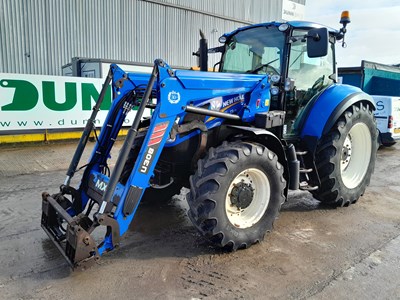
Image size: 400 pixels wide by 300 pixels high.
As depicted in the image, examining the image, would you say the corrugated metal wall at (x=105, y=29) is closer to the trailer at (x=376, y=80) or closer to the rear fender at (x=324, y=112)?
the trailer at (x=376, y=80)

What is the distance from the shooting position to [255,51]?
183 inches

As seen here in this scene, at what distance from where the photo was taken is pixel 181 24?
17078 mm

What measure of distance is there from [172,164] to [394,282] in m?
2.42

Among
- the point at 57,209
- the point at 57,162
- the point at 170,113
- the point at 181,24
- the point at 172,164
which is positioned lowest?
the point at 57,162

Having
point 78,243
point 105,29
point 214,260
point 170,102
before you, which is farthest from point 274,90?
point 105,29

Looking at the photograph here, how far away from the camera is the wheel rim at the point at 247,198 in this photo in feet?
11.8

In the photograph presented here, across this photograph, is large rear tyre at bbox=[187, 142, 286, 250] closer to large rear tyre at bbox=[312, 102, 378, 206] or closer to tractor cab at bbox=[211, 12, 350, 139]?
tractor cab at bbox=[211, 12, 350, 139]

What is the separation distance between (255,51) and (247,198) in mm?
2051

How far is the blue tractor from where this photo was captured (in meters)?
3.24

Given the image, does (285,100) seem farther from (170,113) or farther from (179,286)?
(179,286)

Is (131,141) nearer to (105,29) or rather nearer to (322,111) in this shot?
(322,111)

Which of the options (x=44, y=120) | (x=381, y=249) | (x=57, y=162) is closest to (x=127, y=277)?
(x=381, y=249)

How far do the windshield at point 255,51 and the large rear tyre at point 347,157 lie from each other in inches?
45.2

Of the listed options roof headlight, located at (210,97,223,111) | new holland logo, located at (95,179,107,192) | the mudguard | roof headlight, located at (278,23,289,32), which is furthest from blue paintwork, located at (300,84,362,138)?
new holland logo, located at (95,179,107,192)
